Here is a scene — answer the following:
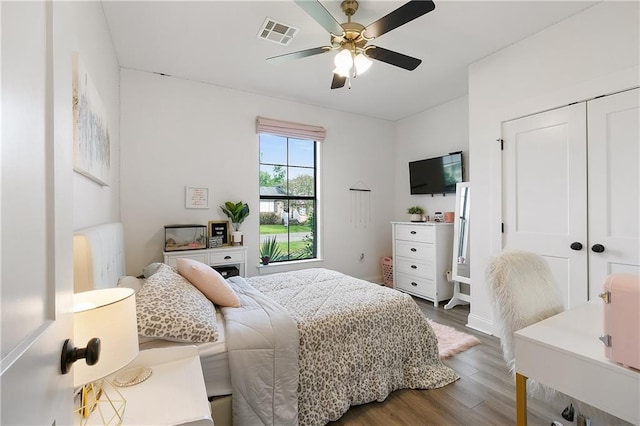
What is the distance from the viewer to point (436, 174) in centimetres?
410

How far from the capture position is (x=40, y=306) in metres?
0.52

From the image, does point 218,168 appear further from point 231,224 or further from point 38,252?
point 38,252

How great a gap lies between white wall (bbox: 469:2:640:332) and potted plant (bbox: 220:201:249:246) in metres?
2.61

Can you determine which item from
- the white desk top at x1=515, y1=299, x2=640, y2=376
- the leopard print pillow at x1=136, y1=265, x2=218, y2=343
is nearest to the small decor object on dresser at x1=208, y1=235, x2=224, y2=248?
the leopard print pillow at x1=136, y1=265, x2=218, y2=343

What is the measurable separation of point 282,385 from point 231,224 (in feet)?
7.64

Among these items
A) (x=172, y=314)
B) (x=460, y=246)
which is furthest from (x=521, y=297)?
(x=460, y=246)

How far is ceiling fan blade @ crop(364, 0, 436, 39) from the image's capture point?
1.59m

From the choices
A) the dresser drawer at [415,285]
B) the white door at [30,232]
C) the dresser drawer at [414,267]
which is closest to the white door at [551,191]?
the dresser drawer at [414,267]

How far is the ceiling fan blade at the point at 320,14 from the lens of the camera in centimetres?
162

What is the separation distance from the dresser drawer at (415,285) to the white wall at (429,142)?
1.01 metres

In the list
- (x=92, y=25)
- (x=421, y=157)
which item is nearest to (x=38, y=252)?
(x=92, y=25)

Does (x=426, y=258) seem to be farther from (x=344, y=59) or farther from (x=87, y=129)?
(x=87, y=129)

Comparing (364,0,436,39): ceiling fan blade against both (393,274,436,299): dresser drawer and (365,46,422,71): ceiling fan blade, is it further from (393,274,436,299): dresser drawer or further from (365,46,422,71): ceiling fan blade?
(393,274,436,299): dresser drawer

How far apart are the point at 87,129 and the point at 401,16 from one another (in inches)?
75.6
